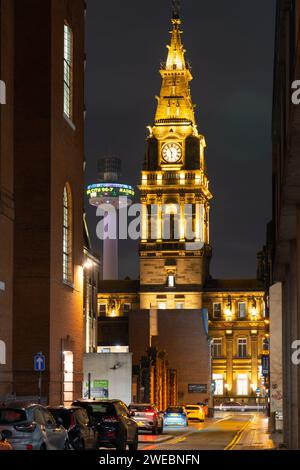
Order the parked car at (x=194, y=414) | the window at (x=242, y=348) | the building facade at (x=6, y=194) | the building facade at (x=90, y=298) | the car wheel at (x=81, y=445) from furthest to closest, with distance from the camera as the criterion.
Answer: the window at (x=242, y=348) < the parked car at (x=194, y=414) < the building facade at (x=90, y=298) < the building facade at (x=6, y=194) < the car wheel at (x=81, y=445)

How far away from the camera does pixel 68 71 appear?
202 feet

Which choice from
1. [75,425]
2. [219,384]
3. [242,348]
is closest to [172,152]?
[242,348]

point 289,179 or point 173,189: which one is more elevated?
point 173,189

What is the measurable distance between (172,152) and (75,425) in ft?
478

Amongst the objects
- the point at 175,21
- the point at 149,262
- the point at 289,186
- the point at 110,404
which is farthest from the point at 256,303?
the point at 289,186

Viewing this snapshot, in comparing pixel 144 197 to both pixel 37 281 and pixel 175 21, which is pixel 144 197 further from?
pixel 37 281

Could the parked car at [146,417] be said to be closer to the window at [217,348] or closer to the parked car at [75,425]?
the parked car at [75,425]

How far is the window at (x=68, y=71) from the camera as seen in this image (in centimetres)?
6088

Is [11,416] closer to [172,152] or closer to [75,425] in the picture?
[75,425]

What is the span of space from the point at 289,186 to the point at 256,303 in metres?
159

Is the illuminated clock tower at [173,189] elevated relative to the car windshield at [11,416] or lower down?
elevated

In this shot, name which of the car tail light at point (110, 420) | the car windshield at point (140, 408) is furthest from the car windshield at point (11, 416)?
the car windshield at point (140, 408)

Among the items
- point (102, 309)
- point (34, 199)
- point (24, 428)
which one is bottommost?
point (24, 428)

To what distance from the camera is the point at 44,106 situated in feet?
180
